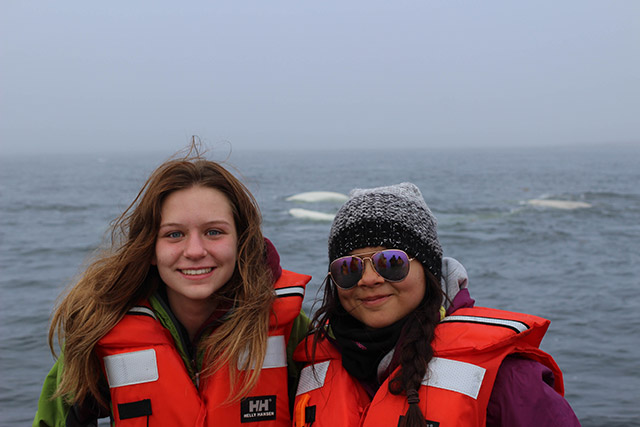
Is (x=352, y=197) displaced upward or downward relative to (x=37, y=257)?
upward

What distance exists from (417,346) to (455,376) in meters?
0.18

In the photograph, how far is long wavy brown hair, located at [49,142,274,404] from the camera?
8.78ft

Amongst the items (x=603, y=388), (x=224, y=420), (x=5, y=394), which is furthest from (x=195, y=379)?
(x=603, y=388)

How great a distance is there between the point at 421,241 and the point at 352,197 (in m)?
0.38

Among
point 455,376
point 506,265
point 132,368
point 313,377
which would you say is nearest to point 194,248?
point 132,368

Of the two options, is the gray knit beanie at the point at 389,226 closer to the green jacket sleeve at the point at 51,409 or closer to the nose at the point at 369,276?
the nose at the point at 369,276

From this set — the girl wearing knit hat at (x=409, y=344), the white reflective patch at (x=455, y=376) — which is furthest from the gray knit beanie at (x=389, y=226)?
the white reflective patch at (x=455, y=376)

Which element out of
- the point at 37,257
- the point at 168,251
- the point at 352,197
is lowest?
the point at 37,257

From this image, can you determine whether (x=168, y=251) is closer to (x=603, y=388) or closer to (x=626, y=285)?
(x=603, y=388)

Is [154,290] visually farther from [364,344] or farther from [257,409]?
[364,344]

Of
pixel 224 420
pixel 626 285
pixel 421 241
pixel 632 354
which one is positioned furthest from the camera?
pixel 626 285

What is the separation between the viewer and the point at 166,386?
2.65 meters

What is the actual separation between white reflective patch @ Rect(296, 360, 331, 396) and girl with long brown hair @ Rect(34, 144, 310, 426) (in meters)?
0.14

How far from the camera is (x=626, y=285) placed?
13.0 meters
